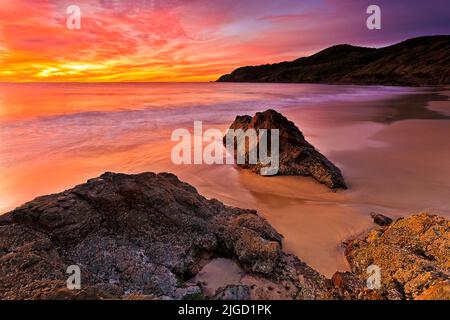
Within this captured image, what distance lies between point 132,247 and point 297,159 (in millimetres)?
4469

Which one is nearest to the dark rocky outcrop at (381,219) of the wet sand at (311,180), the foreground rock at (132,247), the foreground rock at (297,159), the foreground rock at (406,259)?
the wet sand at (311,180)

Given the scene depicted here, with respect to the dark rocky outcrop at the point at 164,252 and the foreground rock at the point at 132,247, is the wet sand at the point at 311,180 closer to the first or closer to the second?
the dark rocky outcrop at the point at 164,252

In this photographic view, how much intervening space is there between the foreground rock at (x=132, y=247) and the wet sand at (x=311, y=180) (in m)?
0.73

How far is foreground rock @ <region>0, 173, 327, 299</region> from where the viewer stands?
8.00 ft

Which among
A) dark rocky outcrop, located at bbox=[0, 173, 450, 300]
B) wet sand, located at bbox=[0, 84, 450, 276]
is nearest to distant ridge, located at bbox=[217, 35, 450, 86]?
wet sand, located at bbox=[0, 84, 450, 276]

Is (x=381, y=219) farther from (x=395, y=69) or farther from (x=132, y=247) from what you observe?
(x=395, y=69)

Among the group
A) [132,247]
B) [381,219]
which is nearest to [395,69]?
[381,219]

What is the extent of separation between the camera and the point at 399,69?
231 feet

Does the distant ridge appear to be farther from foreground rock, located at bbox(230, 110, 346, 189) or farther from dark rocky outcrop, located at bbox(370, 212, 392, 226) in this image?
dark rocky outcrop, located at bbox(370, 212, 392, 226)

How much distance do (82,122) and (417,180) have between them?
16.6 m

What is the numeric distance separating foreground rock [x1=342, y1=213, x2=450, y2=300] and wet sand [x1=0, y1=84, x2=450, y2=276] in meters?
0.38

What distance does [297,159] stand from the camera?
6.60 m

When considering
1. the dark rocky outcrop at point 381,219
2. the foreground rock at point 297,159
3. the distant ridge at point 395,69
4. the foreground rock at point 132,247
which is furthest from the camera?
the distant ridge at point 395,69

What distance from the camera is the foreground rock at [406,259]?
2492mm
